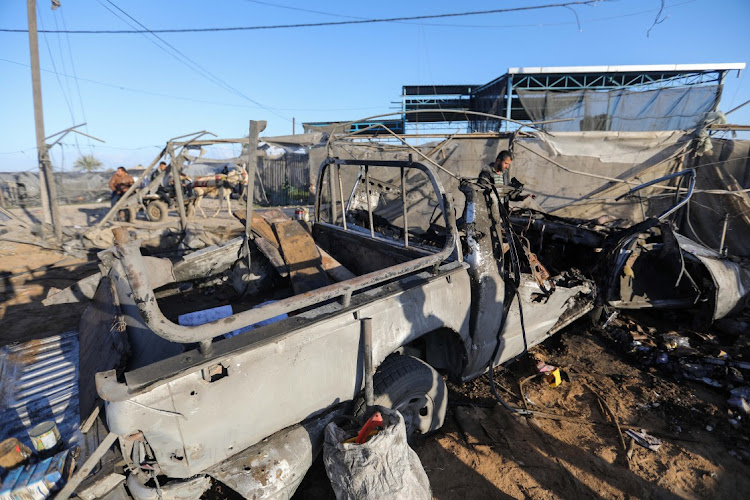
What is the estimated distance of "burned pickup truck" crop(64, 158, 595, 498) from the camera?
151 cm

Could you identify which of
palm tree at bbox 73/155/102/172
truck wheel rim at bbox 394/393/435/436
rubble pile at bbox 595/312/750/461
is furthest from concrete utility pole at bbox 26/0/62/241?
palm tree at bbox 73/155/102/172

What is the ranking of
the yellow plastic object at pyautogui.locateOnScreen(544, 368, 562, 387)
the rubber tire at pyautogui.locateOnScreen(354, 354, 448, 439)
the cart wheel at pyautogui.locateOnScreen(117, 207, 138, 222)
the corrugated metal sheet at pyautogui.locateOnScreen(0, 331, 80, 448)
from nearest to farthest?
the corrugated metal sheet at pyautogui.locateOnScreen(0, 331, 80, 448), the rubber tire at pyautogui.locateOnScreen(354, 354, 448, 439), the yellow plastic object at pyautogui.locateOnScreen(544, 368, 562, 387), the cart wheel at pyautogui.locateOnScreen(117, 207, 138, 222)

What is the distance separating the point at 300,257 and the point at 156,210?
1057 centimetres

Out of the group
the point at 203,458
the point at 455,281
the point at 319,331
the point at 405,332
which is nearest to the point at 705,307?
the point at 455,281

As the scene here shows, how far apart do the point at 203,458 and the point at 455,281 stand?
5.87ft

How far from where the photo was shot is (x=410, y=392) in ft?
7.77

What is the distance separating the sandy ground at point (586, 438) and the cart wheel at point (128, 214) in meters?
11.2

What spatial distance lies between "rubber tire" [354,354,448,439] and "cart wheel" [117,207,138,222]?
11.5m

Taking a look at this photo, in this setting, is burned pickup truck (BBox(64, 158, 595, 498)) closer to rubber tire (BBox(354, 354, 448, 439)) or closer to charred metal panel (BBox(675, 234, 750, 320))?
rubber tire (BBox(354, 354, 448, 439))

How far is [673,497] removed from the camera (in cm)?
233

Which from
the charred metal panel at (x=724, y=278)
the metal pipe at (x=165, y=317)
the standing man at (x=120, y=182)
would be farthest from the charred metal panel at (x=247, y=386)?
the standing man at (x=120, y=182)

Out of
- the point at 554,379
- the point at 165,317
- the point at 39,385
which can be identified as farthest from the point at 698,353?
the point at 39,385

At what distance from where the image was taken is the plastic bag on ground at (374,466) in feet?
5.72

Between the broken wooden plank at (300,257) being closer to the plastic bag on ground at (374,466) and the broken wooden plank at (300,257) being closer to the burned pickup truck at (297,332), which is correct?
the burned pickup truck at (297,332)
